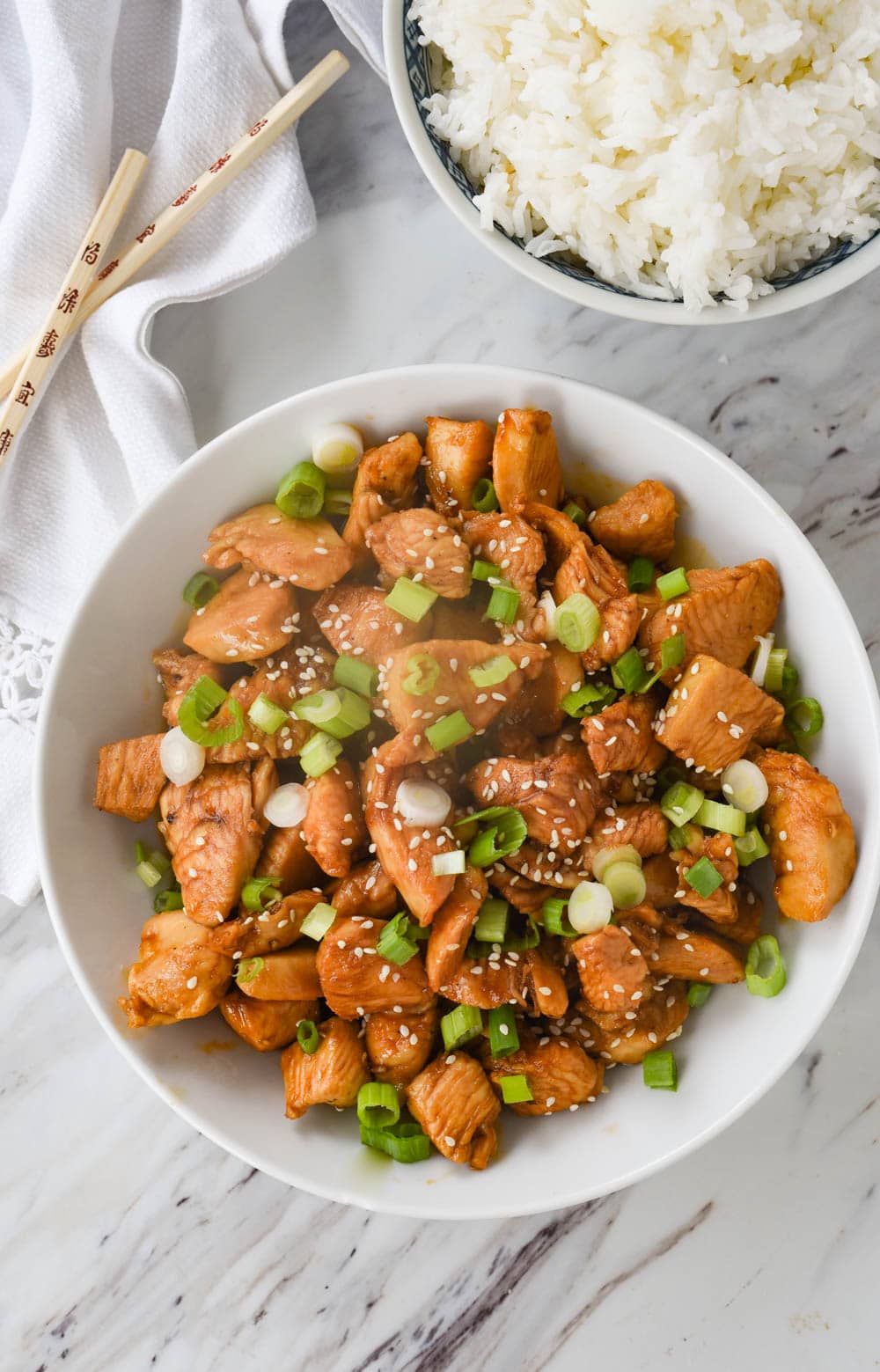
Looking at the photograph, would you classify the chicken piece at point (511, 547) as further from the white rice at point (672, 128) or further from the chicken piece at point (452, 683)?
the white rice at point (672, 128)

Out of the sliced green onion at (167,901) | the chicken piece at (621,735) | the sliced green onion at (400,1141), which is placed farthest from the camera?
the sliced green onion at (167,901)

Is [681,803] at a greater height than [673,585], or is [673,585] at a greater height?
[673,585]

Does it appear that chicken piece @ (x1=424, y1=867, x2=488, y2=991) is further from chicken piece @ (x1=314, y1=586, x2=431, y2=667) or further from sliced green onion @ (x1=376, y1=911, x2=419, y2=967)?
chicken piece @ (x1=314, y1=586, x2=431, y2=667)

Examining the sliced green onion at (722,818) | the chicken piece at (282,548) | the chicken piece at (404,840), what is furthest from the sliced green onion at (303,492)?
the sliced green onion at (722,818)

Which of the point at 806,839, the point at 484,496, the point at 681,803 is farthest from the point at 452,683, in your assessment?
the point at 806,839

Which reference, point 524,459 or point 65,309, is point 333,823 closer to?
point 524,459

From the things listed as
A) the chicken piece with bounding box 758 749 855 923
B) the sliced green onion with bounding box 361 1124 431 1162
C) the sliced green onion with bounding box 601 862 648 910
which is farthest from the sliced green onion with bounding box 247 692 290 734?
the chicken piece with bounding box 758 749 855 923
